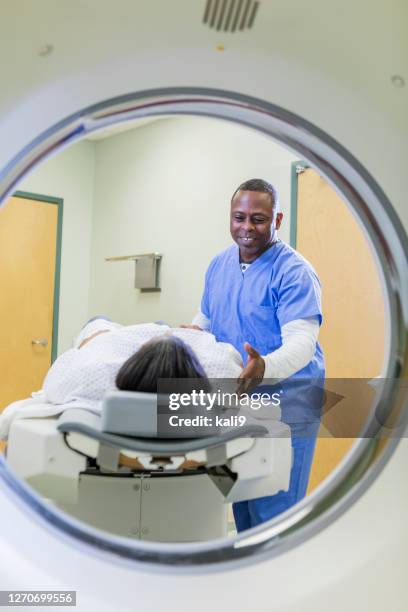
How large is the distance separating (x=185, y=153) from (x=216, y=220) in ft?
1.58

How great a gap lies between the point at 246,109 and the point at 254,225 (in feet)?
2.96

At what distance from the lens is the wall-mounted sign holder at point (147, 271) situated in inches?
128

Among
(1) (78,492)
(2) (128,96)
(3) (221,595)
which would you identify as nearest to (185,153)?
(1) (78,492)

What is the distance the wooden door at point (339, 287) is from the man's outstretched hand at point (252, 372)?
3.34 ft

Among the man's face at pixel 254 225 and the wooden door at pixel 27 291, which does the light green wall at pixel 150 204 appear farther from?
the man's face at pixel 254 225

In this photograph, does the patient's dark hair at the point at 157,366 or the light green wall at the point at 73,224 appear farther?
the light green wall at the point at 73,224

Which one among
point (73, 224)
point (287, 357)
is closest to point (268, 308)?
point (287, 357)

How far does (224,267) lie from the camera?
5.80 ft

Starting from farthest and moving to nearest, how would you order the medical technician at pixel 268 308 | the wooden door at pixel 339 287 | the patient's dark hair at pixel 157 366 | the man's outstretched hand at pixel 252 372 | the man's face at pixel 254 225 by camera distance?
1. the wooden door at pixel 339 287
2. the man's face at pixel 254 225
3. the medical technician at pixel 268 308
4. the man's outstretched hand at pixel 252 372
5. the patient's dark hair at pixel 157 366

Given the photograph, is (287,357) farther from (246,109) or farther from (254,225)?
(246,109)

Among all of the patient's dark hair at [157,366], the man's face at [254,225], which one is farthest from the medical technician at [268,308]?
the patient's dark hair at [157,366]

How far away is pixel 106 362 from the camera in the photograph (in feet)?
4.53

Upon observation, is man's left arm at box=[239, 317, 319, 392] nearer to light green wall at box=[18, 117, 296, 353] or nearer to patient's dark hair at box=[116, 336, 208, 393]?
patient's dark hair at box=[116, 336, 208, 393]

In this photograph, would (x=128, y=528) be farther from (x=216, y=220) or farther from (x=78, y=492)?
(x=216, y=220)
